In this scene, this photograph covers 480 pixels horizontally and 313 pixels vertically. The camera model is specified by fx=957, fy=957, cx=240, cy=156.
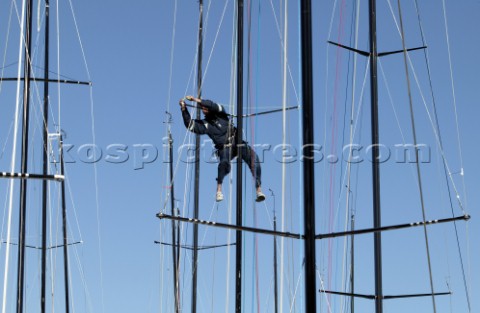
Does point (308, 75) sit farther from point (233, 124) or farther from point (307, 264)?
point (233, 124)

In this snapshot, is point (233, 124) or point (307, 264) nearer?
point (307, 264)

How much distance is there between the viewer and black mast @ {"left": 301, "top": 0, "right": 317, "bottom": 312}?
8.67 meters

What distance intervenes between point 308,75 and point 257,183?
455 cm

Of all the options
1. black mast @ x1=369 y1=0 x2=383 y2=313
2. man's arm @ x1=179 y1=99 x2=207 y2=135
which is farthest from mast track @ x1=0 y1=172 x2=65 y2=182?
black mast @ x1=369 y1=0 x2=383 y2=313

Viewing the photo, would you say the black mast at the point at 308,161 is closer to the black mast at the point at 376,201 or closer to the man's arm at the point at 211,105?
the man's arm at the point at 211,105

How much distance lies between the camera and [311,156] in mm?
8930

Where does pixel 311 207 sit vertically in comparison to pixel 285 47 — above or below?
below

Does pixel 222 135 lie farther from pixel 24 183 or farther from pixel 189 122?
pixel 24 183

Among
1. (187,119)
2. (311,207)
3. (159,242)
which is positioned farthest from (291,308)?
(159,242)

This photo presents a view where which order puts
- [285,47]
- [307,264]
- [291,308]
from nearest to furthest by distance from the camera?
[307,264] < [285,47] < [291,308]

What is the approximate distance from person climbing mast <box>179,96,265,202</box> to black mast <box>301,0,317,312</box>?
174 inches

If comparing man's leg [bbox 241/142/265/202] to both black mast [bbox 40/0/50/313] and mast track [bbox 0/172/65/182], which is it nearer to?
mast track [bbox 0/172/65/182]

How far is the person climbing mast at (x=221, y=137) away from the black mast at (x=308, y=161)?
174 inches

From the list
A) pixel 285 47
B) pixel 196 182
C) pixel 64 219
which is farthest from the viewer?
pixel 64 219
